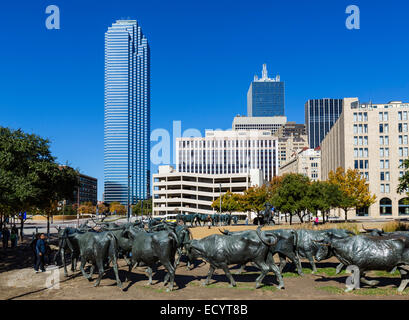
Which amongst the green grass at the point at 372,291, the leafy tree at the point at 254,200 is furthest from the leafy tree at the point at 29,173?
the leafy tree at the point at 254,200

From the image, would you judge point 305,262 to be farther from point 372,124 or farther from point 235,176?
point 235,176

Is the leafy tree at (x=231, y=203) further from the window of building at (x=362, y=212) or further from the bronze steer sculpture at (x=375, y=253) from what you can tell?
the bronze steer sculpture at (x=375, y=253)

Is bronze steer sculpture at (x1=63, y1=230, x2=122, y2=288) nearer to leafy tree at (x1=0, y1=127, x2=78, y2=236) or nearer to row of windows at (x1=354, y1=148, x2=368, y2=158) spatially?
leafy tree at (x1=0, y1=127, x2=78, y2=236)

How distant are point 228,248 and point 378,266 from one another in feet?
17.9

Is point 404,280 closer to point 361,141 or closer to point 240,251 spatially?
point 240,251

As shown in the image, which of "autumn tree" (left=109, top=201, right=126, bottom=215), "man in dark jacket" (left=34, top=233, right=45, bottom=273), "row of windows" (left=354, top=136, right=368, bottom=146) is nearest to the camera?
"man in dark jacket" (left=34, top=233, right=45, bottom=273)

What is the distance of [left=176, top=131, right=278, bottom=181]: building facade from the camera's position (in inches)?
6885

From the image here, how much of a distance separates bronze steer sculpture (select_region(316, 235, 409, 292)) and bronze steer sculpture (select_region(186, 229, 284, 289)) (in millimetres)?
2576

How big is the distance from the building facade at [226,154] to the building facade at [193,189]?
5904 cm

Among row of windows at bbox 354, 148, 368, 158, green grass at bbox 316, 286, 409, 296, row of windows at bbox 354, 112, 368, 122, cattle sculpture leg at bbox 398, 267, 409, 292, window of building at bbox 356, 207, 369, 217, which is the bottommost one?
→ window of building at bbox 356, 207, 369, 217

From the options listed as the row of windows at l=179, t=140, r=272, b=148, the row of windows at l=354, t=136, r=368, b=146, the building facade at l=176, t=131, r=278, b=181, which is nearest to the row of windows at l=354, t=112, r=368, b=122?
the row of windows at l=354, t=136, r=368, b=146

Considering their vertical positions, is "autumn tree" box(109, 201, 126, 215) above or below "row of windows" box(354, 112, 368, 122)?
below
